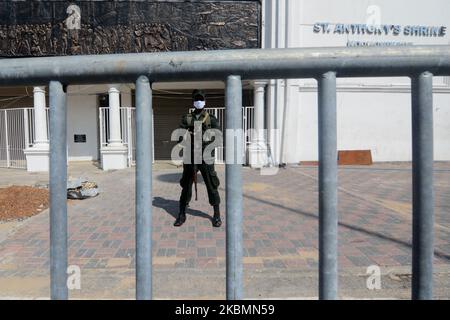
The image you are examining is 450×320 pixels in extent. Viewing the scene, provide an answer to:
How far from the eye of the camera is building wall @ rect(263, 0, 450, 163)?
12477 millimetres

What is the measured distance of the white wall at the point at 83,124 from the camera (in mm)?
14914

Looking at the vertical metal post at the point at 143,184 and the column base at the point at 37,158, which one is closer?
the vertical metal post at the point at 143,184

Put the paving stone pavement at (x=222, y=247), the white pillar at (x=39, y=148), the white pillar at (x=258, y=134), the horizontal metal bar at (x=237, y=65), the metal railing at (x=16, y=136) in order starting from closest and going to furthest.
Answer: the horizontal metal bar at (x=237, y=65)
the paving stone pavement at (x=222, y=247)
the white pillar at (x=39, y=148)
the white pillar at (x=258, y=134)
the metal railing at (x=16, y=136)

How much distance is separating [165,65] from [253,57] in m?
0.27

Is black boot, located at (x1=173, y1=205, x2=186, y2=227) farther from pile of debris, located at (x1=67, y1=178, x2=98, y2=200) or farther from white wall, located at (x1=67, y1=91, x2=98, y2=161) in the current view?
white wall, located at (x1=67, y1=91, x2=98, y2=161)

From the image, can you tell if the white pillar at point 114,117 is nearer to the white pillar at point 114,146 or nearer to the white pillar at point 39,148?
the white pillar at point 114,146

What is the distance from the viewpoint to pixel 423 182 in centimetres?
108

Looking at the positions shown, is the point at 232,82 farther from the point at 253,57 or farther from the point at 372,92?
the point at 372,92

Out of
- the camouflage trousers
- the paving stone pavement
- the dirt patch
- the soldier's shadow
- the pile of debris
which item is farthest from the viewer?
the pile of debris

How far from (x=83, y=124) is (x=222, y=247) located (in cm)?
1256

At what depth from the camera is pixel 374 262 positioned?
3.78m

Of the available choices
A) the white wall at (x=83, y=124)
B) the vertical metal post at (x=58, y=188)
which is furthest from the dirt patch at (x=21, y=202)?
the white wall at (x=83, y=124)

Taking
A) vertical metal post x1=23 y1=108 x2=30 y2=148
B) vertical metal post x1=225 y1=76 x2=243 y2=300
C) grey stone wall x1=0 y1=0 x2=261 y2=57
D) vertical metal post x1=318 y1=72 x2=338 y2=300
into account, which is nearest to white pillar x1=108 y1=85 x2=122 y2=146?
grey stone wall x1=0 y1=0 x2=261 y2=57

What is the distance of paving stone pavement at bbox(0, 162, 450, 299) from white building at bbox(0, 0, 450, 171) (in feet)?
17.0
